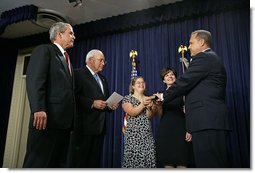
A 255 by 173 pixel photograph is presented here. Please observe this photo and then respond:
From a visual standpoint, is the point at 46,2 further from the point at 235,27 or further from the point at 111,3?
the point at 235,27

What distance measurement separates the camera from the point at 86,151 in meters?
1.86

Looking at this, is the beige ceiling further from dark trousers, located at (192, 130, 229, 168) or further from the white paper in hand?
dark trousers, located at (192, 130, 229, 168)

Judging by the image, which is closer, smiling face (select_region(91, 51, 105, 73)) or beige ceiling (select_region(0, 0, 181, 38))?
smiling face (select_region(91, 51, 105, 73))

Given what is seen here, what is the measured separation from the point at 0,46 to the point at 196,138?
2159 millimetres

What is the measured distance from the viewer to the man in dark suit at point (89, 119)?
1.86 meters

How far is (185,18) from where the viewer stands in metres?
2.89

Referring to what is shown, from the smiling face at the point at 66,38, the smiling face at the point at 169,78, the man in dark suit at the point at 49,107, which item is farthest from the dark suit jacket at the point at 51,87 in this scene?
the smiling face at the point at 169,78

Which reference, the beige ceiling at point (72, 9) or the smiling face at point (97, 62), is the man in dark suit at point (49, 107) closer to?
the smiling face at point (97, 62)

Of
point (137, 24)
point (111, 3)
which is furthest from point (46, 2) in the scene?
point (137, 24)

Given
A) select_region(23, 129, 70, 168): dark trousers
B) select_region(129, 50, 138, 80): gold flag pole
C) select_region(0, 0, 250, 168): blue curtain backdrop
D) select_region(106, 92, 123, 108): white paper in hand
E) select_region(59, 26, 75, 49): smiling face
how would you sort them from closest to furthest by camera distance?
select_region(23, 129, 70, 168): dark trousers, select_region(59, 26, 75, 49): smiling face, select_region(106, 92, 123, 108): white paper in hand, select_region(0, 0, 250, 168): blue curtain backdrop, select_region(129, 50, 138, 80): gold flag pole

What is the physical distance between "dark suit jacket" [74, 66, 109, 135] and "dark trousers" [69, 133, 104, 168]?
52mm

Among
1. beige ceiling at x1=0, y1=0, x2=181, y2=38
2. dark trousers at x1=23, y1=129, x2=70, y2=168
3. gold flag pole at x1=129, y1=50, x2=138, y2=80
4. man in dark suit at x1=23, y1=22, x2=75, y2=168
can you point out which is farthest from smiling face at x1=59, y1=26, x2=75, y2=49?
gold flag pole at x1=129, y1=50, x2=138, y2=80

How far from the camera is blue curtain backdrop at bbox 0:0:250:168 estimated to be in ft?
7.92

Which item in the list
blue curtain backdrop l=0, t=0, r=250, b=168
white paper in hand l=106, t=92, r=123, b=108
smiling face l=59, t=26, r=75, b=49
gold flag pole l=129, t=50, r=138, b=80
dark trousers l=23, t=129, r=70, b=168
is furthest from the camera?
gold flag pole l=129, t=50, r=138, b=80
